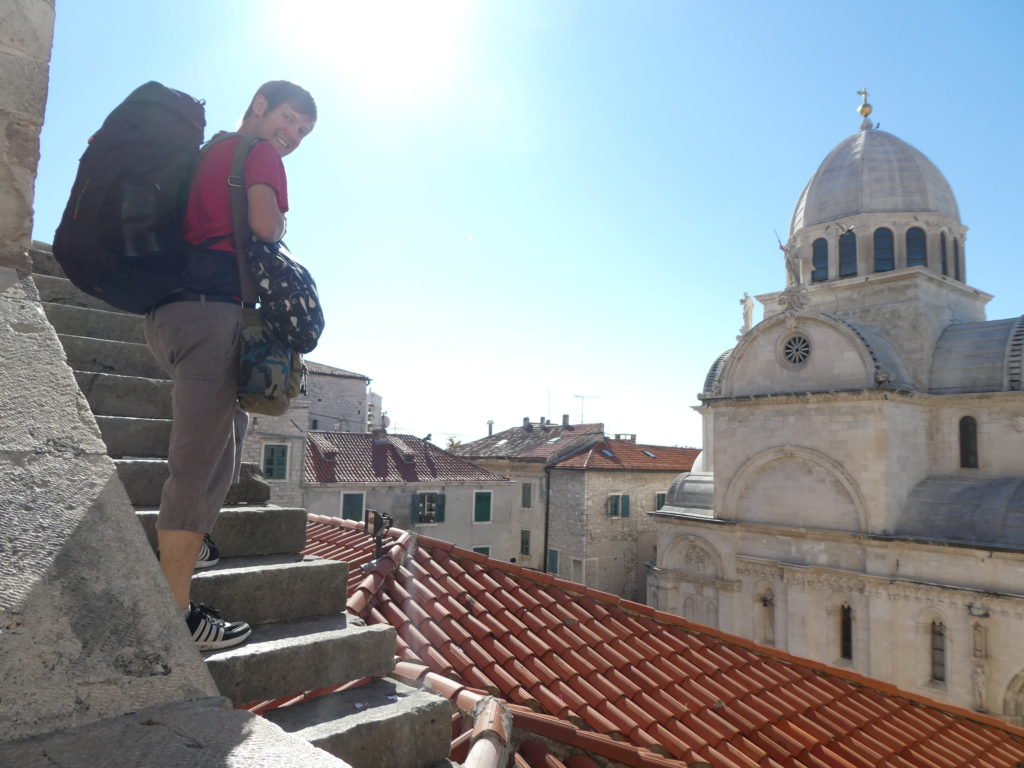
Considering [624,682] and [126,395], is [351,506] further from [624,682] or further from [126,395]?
[126,395]

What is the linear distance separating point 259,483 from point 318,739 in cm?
175

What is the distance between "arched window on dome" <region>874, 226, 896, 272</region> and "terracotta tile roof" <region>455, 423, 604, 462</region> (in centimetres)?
1513

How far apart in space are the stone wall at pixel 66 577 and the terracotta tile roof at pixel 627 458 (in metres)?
25.5

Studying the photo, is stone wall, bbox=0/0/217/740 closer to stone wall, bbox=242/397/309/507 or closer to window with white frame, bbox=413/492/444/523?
stone wall, bbox=242/397/309/507

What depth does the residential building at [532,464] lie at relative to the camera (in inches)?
1109

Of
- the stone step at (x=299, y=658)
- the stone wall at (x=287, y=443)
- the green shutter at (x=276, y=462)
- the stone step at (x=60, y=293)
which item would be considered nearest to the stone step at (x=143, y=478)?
the stone step at (x=299, y=658)

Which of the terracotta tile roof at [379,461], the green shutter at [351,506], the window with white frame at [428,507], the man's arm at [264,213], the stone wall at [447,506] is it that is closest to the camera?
the man's arm at [264,213]

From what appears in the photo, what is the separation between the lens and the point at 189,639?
4.78 feet

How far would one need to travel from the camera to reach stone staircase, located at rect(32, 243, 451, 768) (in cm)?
215

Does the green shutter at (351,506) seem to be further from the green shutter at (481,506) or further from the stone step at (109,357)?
the stone step at (109,357)

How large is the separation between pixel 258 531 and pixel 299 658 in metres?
0.89

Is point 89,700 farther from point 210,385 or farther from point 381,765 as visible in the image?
point 210,385

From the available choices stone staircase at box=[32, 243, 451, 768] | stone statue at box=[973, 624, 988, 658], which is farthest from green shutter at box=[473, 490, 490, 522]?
stone staircase at box=[32, 243, 451, 768]

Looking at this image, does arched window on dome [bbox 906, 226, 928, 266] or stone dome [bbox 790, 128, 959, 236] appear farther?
stone dome [bbox 790, 128, 959, 236]
